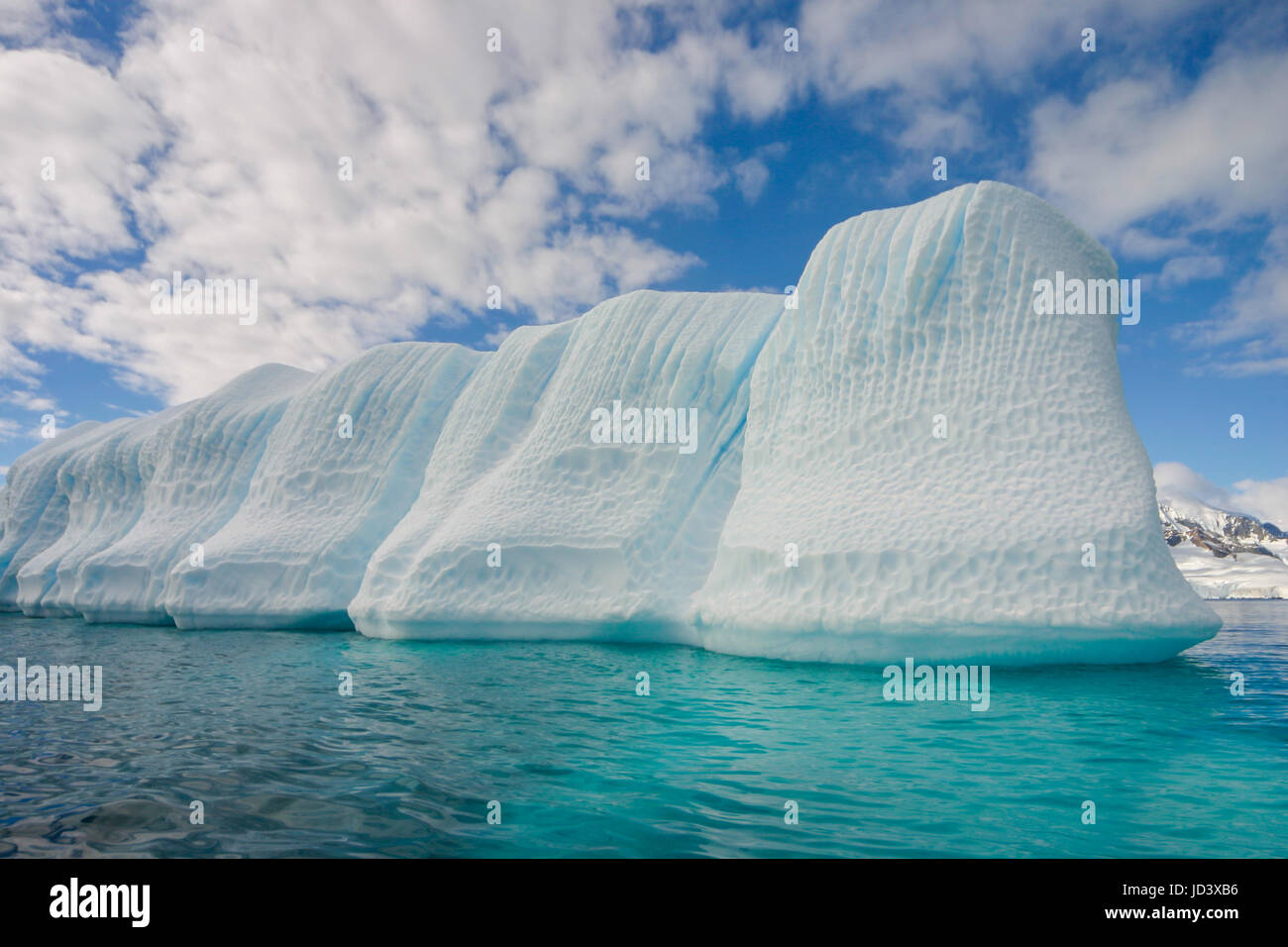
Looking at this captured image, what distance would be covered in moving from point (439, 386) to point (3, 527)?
2243 centimetres

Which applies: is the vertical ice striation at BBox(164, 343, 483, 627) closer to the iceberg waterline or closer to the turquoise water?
the iceberg waterline

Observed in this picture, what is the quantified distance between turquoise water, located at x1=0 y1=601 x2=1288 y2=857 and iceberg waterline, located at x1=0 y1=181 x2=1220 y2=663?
144cm

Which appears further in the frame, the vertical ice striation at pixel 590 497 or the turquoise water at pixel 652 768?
the vertical ice striation at pixel 590 497

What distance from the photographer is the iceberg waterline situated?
A: 8.90 meters

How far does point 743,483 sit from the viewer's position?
41.3 feet

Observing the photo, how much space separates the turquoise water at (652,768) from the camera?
3314 millimetres

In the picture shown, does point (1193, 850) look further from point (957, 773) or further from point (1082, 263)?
point (1082, 263)

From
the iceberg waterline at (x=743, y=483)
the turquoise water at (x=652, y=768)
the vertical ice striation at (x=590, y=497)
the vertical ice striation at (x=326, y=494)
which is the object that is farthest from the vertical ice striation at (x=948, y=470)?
the vertical ice striation at (x=326, y=494)

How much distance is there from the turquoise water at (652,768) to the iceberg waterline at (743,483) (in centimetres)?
144

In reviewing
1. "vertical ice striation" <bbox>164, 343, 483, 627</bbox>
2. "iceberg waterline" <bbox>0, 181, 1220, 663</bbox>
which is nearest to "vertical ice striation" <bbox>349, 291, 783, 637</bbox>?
"iceberg waterline" <bbox>0, 181, 1220, 663</bbox>

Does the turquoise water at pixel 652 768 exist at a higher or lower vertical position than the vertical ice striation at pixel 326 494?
lower

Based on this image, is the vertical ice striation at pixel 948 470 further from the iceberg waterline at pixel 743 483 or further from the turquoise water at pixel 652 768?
the turquoise water at pixel 652 768

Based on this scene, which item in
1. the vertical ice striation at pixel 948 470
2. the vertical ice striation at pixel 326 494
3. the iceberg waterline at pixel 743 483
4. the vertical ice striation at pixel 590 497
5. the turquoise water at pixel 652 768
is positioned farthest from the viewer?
the vertical ice striation at pixel 326 494
